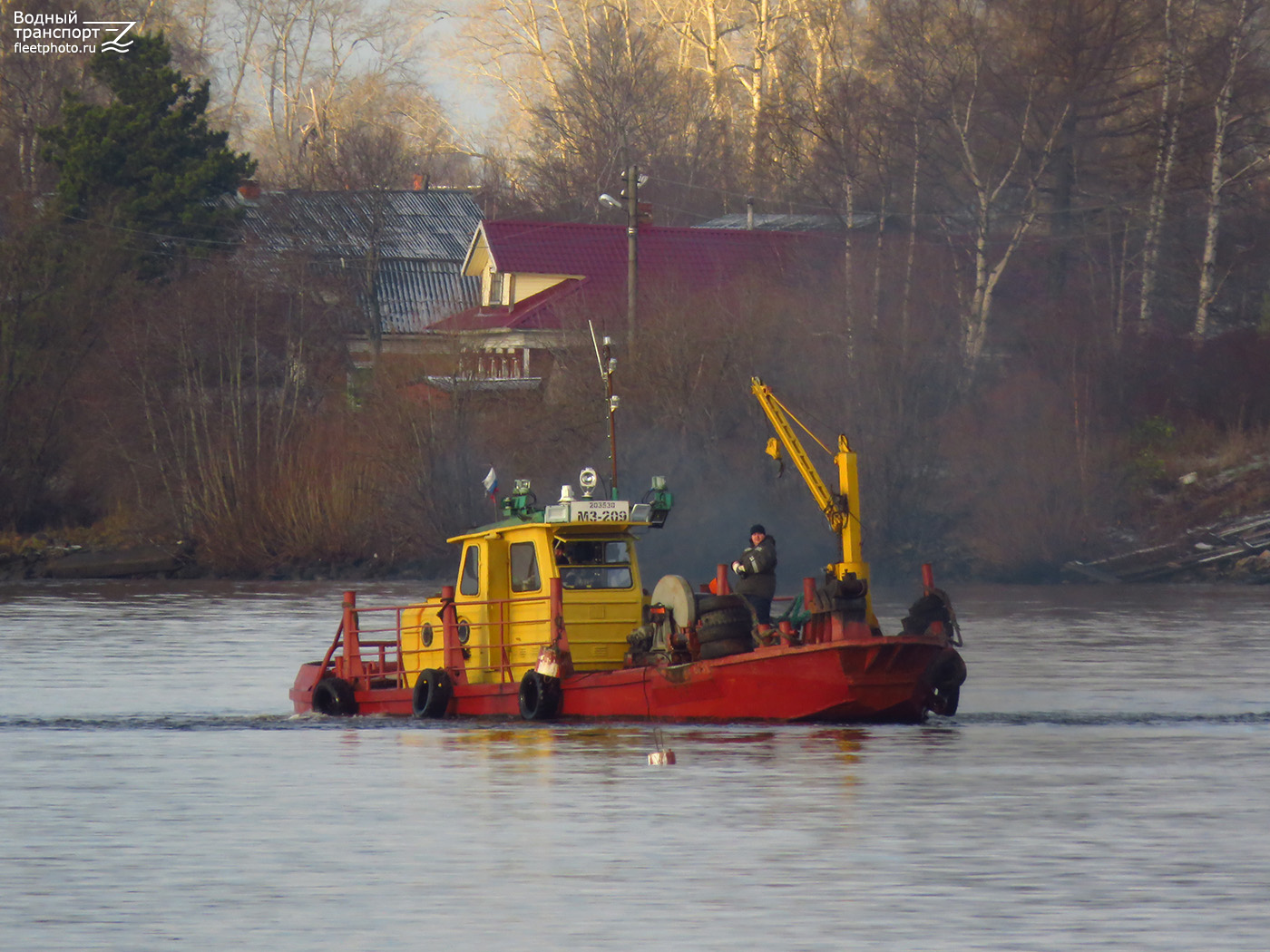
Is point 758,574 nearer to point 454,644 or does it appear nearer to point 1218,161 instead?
point 454,644

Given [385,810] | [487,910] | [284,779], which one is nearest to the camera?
[487,910]

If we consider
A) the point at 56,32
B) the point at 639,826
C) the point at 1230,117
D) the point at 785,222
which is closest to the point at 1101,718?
the point at 639,826

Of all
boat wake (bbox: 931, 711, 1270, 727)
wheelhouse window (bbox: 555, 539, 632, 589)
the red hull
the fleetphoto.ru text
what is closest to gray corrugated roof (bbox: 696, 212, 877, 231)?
the fleetphoto.ru text

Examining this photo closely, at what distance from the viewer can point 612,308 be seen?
58.5 meters

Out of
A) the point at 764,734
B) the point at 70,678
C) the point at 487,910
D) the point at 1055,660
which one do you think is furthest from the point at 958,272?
the point at 487,910

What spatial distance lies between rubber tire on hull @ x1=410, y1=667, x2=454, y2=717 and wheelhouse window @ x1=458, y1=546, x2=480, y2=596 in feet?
2.99

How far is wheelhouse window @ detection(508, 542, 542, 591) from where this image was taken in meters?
22.3

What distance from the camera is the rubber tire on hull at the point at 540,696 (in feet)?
70.5

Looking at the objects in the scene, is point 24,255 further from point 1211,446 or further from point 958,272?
point 1211,446

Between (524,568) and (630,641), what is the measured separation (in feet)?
4.57

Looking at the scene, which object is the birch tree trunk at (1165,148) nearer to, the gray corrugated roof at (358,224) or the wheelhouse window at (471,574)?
the gray corrugated roof at (358,224)

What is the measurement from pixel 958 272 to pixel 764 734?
34.7m

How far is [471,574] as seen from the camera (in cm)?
2325

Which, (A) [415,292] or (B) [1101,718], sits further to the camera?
(A) [415,292]
